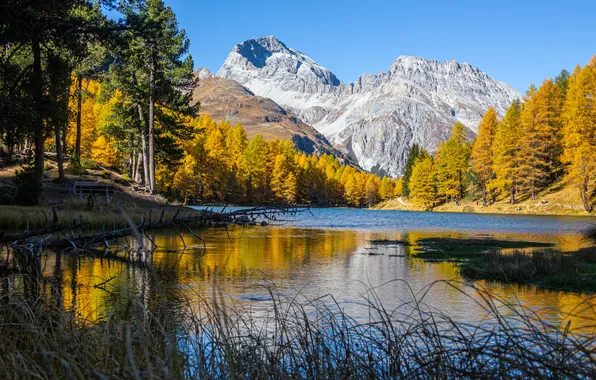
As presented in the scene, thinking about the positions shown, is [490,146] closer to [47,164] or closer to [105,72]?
[105,72]

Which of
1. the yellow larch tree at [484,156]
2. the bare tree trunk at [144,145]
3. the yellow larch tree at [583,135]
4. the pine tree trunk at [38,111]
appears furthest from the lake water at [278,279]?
the yellow larch tree at [484,156]

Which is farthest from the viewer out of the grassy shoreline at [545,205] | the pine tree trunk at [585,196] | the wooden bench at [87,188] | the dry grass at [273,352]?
the grassy shoreline at [545,205]

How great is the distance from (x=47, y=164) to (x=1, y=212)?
1788 cm

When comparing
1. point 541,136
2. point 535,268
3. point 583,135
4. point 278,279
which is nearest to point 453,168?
point 541,136

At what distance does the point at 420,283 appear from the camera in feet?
42.2

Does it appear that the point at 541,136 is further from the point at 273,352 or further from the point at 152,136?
the point at 273,352

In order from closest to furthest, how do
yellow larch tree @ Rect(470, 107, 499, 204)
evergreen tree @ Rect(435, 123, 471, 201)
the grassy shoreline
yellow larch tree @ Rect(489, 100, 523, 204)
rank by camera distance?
the grassy shoreline, yellow larch tree @ Rect(489, 100, 523, 204), yellow larch tree @ Rect(470, 107, 499, 204), evergreen tree @ Rect(435, 123, 471, 201)

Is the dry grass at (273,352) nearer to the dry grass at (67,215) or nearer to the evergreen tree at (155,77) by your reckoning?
the dry grass at (67,215)

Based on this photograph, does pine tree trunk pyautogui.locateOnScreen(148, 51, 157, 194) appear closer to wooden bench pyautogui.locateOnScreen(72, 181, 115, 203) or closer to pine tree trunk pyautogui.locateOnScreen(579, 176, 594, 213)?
wooden bench pyautogui.locateOnScreen(72, 181, 115, 203)

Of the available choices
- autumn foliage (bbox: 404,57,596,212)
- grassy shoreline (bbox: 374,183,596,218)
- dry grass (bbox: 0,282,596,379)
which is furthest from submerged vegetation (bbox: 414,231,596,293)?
autumn foliage (bbox: 404,57,596,212)

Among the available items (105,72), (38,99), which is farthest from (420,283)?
(105,72)

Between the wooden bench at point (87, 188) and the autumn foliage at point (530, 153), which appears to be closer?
the wooden bench at point (87, 188)

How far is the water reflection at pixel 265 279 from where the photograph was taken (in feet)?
30.5

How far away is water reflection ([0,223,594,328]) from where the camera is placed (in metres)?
9.30
